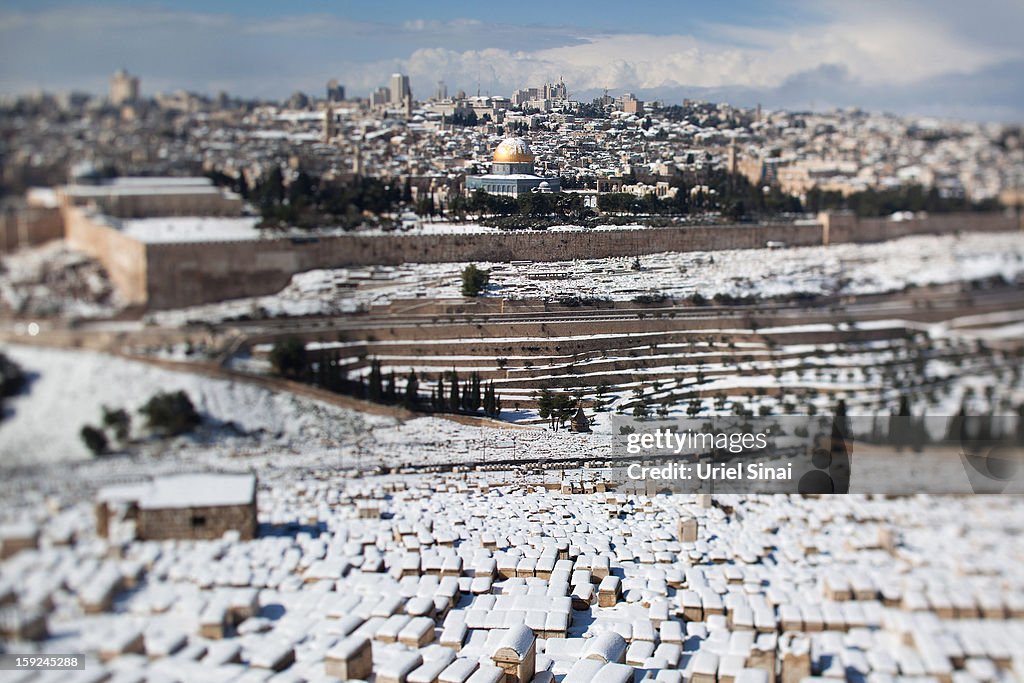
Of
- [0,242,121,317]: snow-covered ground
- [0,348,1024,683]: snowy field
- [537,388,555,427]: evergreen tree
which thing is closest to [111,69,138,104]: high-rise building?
[0,242,121,317]: snow-covered ground

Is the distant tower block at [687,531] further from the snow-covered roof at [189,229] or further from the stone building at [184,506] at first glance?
the snow-covered roof at [189,229]

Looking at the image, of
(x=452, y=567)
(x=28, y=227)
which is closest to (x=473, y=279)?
(x=452, y=567)

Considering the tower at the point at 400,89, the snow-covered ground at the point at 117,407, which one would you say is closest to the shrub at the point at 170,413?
the snow-covered ground at the point at 117,407

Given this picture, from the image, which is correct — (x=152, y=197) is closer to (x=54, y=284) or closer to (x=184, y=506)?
(x=54, y=284)

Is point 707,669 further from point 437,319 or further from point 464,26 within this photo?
point 464,26

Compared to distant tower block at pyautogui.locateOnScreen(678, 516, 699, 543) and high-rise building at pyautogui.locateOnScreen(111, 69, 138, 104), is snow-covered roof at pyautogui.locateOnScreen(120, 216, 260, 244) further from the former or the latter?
distant tower block at pyautogui.locateOnScreen(678, 516, 699, 543)

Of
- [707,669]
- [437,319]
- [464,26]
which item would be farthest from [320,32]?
[707,669]
